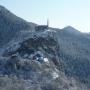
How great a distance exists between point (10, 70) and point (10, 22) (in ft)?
337

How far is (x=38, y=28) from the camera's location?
5020 inches

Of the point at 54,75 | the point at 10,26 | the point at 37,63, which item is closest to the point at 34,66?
the point at 37,63

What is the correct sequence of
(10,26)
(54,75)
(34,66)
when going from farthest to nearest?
1. (10,26)
2. (54,75)
3. (34,66)

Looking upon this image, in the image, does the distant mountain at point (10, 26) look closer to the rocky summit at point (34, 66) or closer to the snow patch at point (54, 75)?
the rocky summit at point (34, 66)

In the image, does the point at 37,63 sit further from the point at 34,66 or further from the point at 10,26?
the point at 10,26

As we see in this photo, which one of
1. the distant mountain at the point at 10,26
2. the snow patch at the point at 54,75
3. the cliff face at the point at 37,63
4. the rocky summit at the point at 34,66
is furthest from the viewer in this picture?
the distant mountain at the point at 10,26

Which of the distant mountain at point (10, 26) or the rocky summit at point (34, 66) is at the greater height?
the distant mountain at point (10, 26)

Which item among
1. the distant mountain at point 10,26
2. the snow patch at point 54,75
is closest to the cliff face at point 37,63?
the snow patch at point 54,75

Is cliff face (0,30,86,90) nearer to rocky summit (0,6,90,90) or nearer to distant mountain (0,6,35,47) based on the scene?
rocky summit (0,6,90,90)

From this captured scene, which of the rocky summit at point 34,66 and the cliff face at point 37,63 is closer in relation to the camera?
the rocky summit at point 34,66

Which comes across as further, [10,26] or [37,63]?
[10,26]

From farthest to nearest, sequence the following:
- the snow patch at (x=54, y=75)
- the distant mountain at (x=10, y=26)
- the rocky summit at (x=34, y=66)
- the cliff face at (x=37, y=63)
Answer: the distant mountain at (x=10, y=26) → the snow patch at (x=54, y=75) → the cliff face at (x=37, y=63) → the rocky summit at (x=34, y=66)

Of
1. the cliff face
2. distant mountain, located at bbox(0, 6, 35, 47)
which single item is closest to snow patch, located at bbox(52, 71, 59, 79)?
the cliff face

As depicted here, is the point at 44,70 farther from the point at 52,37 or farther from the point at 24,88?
the point at 52,37
